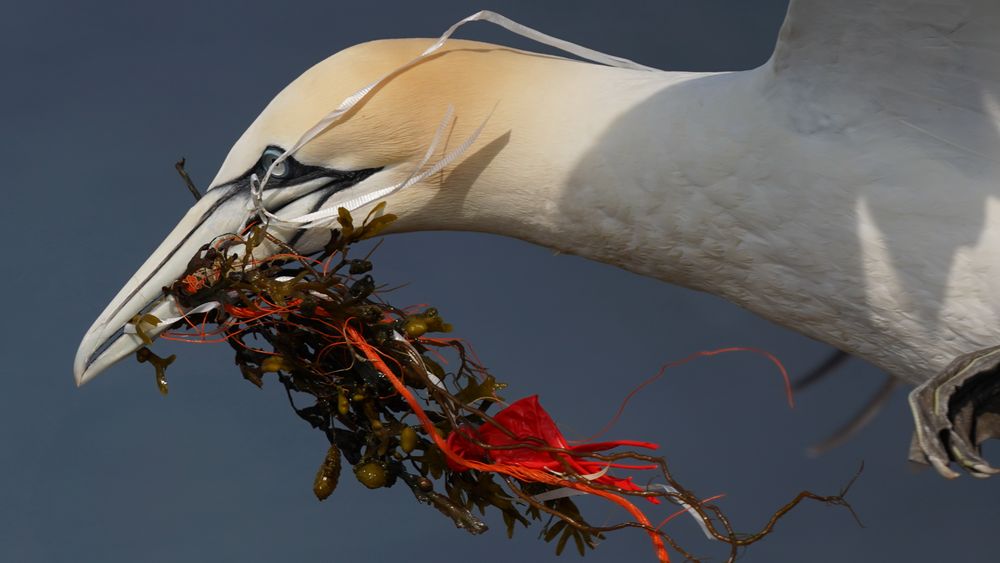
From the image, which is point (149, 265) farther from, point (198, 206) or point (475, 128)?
point (475, 128)

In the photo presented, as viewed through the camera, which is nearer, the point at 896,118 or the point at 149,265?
the point at 896,118

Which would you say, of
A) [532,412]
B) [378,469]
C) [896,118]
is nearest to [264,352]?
[378,469]

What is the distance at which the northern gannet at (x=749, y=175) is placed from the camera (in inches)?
135

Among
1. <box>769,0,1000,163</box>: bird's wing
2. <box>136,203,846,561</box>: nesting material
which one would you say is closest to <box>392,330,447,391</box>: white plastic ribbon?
<box>136,203,846,561</box>: nesting material

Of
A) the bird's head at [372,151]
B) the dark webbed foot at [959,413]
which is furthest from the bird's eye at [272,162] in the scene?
the dark webbed foot at [959,413]

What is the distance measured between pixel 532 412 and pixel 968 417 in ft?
3.37

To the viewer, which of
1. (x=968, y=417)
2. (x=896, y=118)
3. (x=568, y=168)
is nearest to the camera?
(x=968, y=417)

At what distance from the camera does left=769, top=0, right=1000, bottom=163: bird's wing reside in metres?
3.35

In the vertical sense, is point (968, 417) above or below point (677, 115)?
below

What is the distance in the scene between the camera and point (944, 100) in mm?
3492

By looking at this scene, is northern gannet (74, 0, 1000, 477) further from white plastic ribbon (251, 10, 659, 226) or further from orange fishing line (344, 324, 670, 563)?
orange fishing line (344, 324, 670, 563)

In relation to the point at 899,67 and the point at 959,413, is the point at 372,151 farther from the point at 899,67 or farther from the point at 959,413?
the point at 959,413

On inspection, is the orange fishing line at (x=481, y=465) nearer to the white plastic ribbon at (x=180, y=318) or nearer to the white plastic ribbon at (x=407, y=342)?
the white plastic ribbon at (x=407, y=342)

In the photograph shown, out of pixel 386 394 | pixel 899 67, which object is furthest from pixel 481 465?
pixel 899 67
